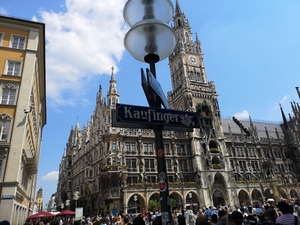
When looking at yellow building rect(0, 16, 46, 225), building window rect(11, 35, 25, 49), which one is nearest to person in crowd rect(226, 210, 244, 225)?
yellow building rect(0, 16, 46, 225)

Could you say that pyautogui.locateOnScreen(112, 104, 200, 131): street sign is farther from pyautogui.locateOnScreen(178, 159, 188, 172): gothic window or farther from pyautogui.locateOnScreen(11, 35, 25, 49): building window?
pyautogui.locateOnScreen(178, 159, 188, 172): gothic window

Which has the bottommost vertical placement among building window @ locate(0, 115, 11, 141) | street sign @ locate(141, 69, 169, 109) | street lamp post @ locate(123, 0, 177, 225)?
street sign @ locate(141, 69, 169, 109)

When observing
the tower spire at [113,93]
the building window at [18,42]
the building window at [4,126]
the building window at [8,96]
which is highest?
the tower spire at [113,93]

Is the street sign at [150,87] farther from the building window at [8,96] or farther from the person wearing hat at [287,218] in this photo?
the building window at [8,96]

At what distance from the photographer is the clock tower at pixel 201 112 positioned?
45.8 meters

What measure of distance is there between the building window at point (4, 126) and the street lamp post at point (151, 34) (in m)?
18.3

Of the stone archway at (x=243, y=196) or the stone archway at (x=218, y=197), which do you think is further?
the stone archway at (x=243, y=196)

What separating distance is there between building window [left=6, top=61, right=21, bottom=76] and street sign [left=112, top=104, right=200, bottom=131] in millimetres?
21246

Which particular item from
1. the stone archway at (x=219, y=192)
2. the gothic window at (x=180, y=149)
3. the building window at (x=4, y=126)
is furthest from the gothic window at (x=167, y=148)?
the building window at (x=4, y=126)

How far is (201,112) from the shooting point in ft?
168

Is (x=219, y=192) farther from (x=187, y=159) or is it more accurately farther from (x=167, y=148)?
(x=167, y=148)

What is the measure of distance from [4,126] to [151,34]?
19.3 metres

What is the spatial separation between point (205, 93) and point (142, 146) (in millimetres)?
21627

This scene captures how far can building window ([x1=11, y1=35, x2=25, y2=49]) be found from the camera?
74.9 ft
